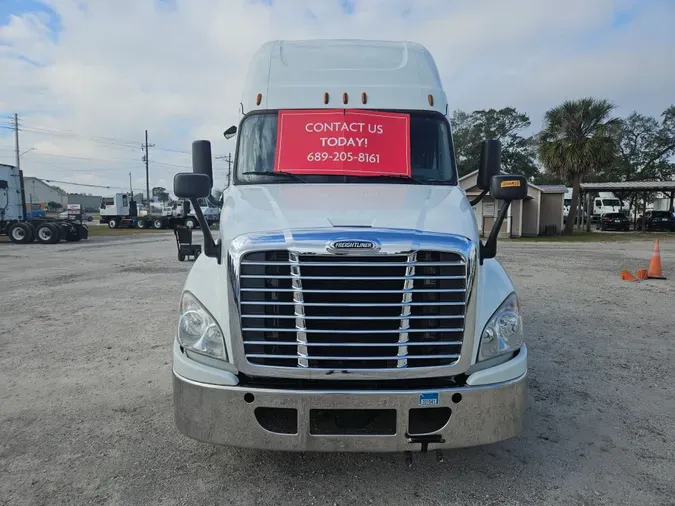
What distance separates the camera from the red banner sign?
392cm

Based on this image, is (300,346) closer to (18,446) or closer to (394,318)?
(394,318)

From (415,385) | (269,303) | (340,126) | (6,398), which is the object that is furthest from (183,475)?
(340,126)

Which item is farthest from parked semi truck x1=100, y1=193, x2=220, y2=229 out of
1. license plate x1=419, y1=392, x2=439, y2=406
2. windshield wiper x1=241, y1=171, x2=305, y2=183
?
license plate x1=419, y1=392, x2=439, y2=406

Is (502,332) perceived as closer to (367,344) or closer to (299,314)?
(367,344)

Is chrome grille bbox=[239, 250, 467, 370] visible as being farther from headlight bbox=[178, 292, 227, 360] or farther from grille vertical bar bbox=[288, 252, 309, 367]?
headlight bbox=[178, 292, 227, 360]

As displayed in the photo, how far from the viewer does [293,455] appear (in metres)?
3.30

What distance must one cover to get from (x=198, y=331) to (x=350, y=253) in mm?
1064

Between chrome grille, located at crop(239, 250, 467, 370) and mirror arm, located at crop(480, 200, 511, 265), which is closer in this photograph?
chrome grille, located at crop(239, 250, 467, 370)

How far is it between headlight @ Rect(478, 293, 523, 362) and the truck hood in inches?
19.5

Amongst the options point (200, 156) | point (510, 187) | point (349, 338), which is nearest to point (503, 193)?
point (510, 187)

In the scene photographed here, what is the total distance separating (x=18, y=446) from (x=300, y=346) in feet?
7.72

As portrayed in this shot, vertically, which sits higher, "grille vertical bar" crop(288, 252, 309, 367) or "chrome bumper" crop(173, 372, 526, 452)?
"grille vertical bar" crop(288, 252, 309, 367)

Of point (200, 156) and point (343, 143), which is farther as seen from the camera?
point (200, 156)

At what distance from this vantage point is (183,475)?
3.07m
